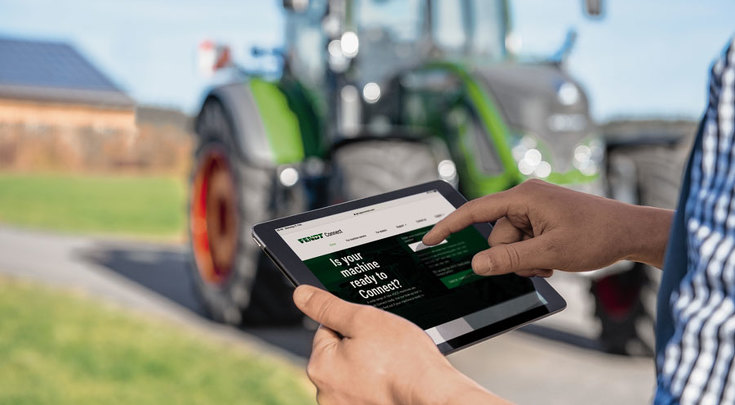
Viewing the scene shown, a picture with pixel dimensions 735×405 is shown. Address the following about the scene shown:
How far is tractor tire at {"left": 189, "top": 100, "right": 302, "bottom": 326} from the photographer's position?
186 inches

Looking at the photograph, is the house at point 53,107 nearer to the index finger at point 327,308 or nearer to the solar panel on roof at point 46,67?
the solar panel on roof at point 46,67

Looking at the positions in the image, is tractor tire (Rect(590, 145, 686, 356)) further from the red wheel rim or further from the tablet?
the tablet

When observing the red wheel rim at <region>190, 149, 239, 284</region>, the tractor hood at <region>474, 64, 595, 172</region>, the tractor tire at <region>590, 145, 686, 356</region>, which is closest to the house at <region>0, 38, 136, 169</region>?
the red wheel rim at <region>190, 149, 239, 284</region>

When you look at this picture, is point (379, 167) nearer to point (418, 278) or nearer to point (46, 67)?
point (418, 278)

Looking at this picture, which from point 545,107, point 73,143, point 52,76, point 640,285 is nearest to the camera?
point 545,107

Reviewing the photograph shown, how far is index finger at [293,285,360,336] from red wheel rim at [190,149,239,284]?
410 cm

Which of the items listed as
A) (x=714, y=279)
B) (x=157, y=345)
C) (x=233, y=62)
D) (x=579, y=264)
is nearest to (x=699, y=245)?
(x=714, y=279)

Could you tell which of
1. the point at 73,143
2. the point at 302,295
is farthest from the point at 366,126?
the point at 73,143

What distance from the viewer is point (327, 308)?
96cm

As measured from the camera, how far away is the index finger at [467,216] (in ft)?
3.84

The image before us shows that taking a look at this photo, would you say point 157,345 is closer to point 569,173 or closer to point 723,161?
point 569,173

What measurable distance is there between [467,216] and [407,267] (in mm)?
115

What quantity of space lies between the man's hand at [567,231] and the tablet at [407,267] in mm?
31

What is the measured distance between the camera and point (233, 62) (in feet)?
18.3
